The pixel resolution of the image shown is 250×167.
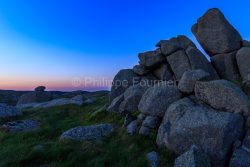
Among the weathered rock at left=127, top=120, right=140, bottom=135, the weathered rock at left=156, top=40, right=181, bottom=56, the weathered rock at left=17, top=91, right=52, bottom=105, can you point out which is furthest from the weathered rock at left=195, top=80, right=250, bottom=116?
the weathered rock at left=17, top=91, right=52, bottom=105

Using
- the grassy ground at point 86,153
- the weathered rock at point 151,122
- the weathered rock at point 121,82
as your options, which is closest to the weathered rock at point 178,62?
the weathered rock at point 121,82

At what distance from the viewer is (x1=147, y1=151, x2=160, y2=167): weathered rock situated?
1602 cm

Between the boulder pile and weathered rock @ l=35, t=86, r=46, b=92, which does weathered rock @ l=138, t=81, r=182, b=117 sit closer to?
the boulder pile

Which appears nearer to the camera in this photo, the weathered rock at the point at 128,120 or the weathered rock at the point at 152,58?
the weathered rock at the point at 128,120

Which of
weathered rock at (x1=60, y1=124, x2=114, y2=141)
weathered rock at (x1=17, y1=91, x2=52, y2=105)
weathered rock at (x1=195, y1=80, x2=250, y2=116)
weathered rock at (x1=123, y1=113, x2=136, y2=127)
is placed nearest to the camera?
weathered rock at (x1=195, y1=80, x2=250, y2=116)

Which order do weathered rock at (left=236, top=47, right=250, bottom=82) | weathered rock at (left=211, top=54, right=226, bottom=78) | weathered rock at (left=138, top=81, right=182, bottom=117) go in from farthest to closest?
weathered rock at (left=211, top=54, right=226, bottom=78), weathered rock at (left=236, top=47, right=250, bottom=82), weathered rock at (left=138, top=81, right=182, bottom=117)

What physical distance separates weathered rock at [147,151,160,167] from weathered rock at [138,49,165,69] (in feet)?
62.0

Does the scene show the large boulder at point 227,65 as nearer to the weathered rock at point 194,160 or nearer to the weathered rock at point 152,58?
the weathered rock at point 152,58

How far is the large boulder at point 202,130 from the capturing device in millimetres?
16031

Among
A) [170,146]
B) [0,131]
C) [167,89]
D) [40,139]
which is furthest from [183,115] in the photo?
[0,131]

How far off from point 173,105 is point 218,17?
18778 millimetres

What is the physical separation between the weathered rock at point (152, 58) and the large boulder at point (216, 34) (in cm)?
602

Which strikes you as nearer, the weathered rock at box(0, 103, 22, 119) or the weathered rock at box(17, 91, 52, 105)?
the weathered rock at box(0, 103, 22, 119)

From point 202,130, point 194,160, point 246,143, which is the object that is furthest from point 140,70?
point 194,160
